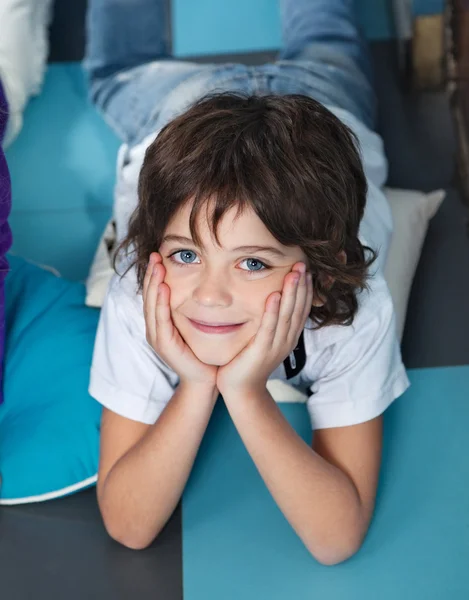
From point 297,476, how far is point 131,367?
0.98ft

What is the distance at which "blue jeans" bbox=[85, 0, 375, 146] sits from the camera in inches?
69.2

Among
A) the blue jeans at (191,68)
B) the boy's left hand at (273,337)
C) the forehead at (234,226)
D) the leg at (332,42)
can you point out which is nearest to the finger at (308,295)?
the boy's left hand at (273,337)

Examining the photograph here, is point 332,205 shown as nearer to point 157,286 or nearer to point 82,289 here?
point 157,286

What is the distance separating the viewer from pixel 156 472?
48.6 inches

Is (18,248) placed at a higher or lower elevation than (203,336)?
lower

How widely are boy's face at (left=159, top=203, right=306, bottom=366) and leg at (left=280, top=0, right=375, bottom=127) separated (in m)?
0.83

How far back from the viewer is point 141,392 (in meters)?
1.31

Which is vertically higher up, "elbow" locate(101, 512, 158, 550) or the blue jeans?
the blue jeans

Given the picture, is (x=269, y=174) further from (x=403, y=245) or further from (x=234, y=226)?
(x=403, y=245)

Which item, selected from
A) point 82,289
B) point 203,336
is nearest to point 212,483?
point 203,336

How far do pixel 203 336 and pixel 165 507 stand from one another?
0.92 ft

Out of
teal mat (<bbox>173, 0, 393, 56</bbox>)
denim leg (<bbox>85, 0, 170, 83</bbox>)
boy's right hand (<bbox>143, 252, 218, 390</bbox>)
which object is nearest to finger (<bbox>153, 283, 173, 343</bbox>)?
boy's right hand (<bbox>143, 252, 218, 390</bbox>)

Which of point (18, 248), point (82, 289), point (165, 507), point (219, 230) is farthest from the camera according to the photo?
point (18, 248)

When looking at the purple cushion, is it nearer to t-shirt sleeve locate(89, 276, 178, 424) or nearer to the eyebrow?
t-shirt sleeve locate(89, 276, 178, 424)
